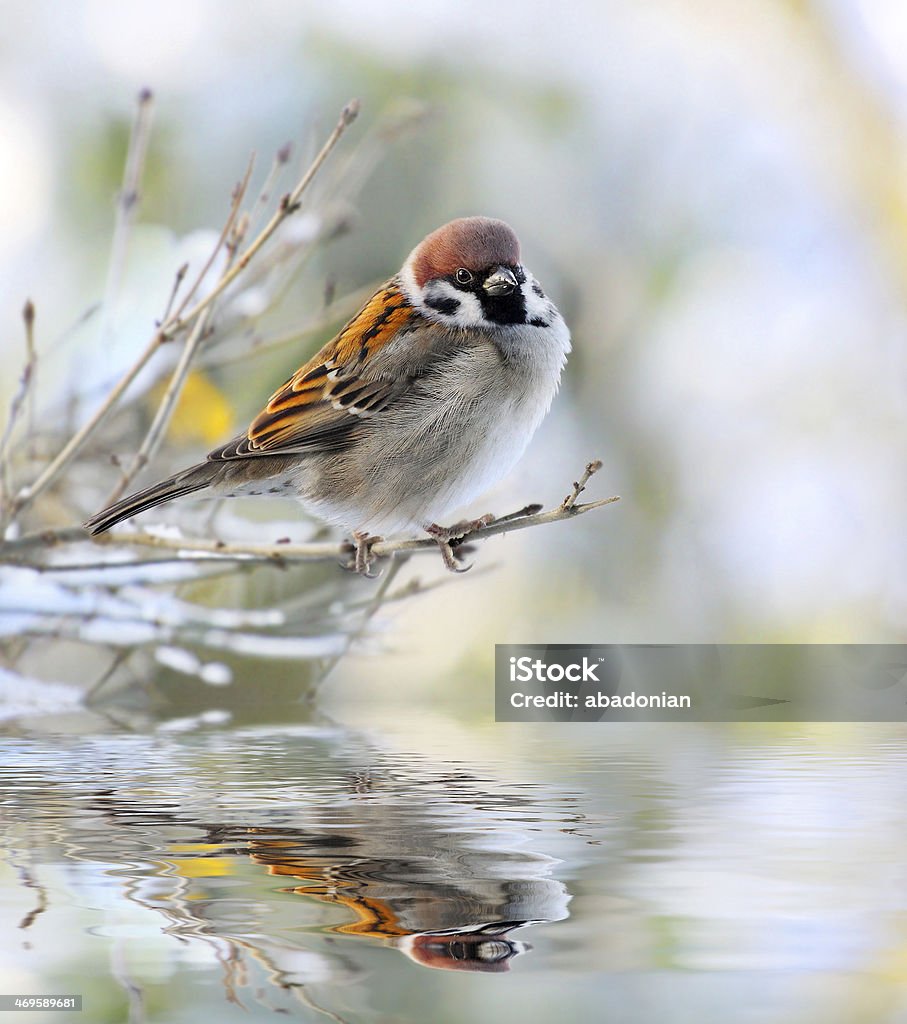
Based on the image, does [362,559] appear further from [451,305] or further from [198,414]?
[198,414]

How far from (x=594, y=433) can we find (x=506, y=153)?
3.35 ft

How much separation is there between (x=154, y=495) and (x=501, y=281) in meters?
0.91

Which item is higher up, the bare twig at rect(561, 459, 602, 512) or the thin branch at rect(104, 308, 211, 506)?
the thin branch at rect(104, 308, 211, 506)

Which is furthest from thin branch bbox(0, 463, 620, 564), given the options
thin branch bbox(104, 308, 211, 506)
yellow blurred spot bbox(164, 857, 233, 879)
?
yellow blurred spot bbox(164, 857, 233, 879)

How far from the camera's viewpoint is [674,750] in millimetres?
3320

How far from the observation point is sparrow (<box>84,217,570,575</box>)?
3.07 metres

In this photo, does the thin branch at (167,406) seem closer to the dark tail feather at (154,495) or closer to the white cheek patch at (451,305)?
the dark tail feather at (154,495)

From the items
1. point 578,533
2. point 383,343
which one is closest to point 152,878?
point 383,343

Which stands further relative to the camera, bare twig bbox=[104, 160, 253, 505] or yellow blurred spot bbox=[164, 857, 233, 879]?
bare twig bbox=[104, 160, 253, 505]

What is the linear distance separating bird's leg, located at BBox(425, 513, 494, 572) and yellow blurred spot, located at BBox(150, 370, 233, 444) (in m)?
1.11

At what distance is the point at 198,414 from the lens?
3.92m

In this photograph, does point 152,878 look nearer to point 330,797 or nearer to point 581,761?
point 330,797

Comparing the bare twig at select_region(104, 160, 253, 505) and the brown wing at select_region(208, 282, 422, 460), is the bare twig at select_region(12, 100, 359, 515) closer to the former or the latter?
the bare twig at select_region(104, 160, 253, 505)

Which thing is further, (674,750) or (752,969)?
(674,750)
